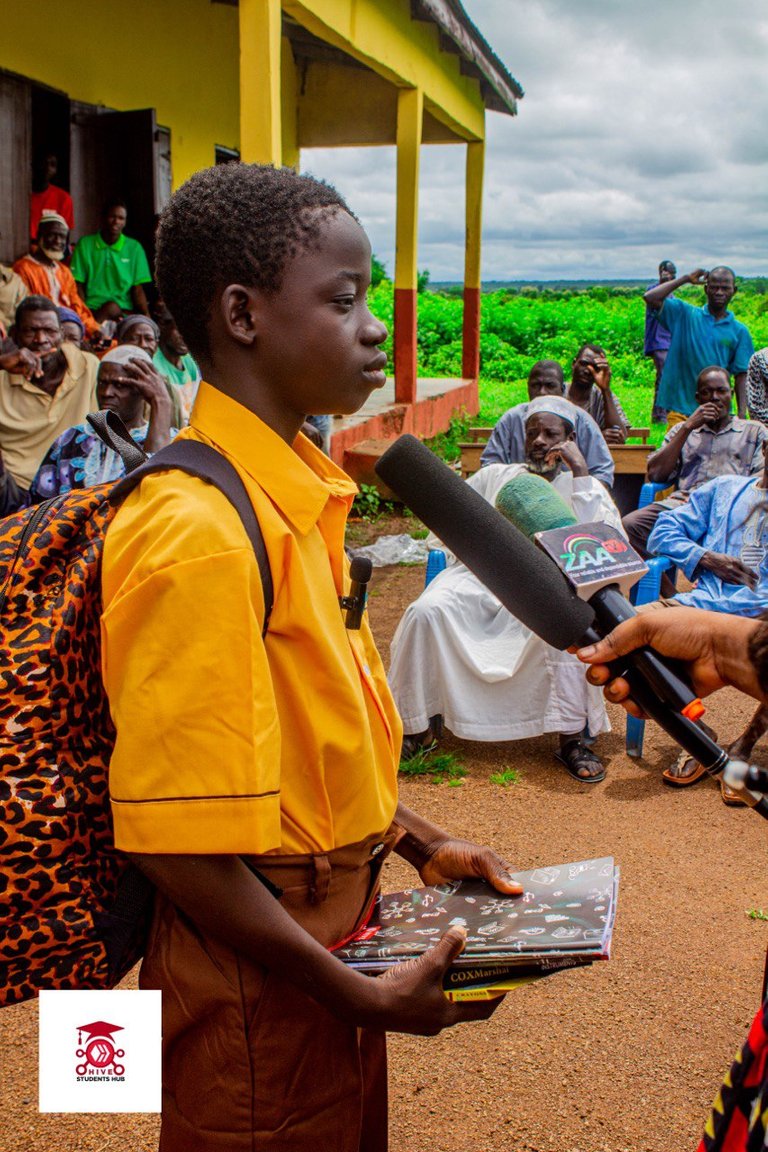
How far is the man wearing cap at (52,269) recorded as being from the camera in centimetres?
744

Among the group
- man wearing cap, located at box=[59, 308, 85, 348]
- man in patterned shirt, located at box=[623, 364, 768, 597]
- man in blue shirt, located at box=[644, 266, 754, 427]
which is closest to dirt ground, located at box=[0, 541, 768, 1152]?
man in patterned shirt, located at box=[623, 364, 768, 597]

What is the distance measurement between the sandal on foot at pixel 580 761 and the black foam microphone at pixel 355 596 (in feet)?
11.2

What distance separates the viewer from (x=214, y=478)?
4.04 ft

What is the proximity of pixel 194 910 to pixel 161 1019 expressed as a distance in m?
0.23

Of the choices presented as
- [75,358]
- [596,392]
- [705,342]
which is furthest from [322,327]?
[705,342]

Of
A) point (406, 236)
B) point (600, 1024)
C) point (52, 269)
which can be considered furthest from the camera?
point (406, 236)

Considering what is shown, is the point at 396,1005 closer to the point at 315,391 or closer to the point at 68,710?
the point at 68,710

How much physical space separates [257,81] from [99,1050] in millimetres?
5670

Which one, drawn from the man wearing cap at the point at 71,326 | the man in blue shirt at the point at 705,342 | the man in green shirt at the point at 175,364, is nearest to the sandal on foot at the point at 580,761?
the man in green shirt at the point at 175,364

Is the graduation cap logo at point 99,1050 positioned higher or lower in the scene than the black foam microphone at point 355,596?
lower

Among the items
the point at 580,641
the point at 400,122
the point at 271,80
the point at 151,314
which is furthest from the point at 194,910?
the point at 400,122

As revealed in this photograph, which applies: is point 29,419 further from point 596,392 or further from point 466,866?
point 466,866

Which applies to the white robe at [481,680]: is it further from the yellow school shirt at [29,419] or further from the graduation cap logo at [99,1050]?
the graduation cap logo at [99,1050]

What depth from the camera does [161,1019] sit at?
1343mm
